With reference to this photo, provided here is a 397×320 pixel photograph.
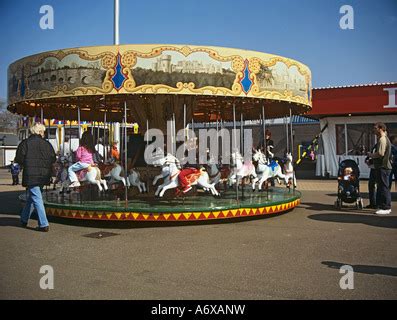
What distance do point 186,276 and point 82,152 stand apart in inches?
215

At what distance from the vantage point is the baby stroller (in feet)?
34.2

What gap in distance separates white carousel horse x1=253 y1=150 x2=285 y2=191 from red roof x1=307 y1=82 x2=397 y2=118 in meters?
9.21

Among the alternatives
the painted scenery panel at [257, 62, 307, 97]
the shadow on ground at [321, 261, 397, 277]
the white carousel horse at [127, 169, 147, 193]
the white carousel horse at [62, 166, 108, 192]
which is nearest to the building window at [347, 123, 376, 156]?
the painted scenery panel at [257, 62, 307, 97]

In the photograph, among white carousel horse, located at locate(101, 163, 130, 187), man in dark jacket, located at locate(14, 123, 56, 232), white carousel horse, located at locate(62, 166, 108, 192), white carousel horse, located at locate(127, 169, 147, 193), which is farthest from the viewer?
white carousel horse, located at locate(127, 169, 147, 193)

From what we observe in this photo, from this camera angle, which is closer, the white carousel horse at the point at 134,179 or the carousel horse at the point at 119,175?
the carousel horse at the point at 119,175

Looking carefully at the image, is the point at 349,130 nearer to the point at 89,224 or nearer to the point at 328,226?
the point at 328,226

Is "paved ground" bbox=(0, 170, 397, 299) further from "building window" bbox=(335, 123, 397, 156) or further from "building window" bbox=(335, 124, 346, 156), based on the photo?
"building window" bbox=(335, 124, 346, 156)

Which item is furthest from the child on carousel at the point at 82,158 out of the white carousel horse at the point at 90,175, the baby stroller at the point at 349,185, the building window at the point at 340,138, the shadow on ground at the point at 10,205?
the building window at the point at 340,138

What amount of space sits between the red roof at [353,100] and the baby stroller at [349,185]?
32.2ft

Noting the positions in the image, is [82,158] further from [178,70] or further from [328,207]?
[328,207]

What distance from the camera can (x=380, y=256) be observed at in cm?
598

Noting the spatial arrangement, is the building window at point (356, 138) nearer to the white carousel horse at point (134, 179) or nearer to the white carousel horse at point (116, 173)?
the white carousel horse at point (134, 179)

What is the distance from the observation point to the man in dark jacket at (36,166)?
7866mm
